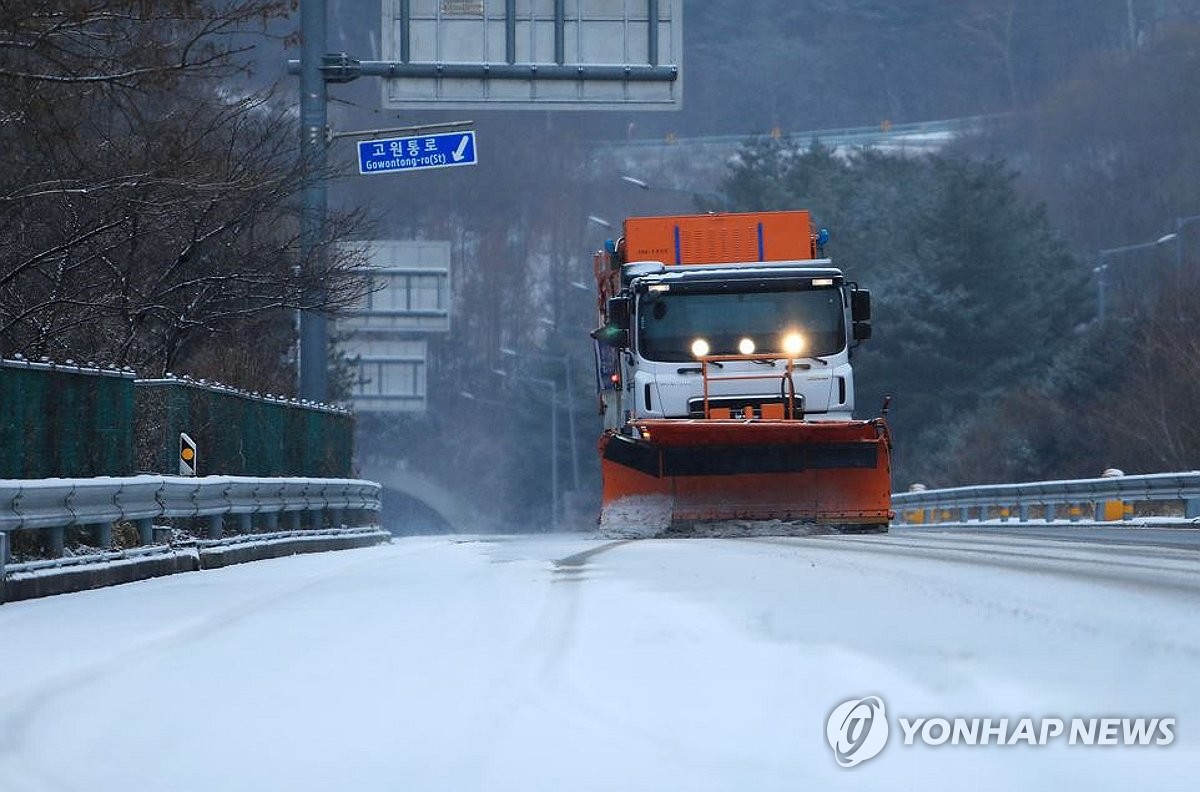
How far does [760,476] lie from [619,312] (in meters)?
2.48

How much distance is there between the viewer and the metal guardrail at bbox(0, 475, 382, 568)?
1363 cm

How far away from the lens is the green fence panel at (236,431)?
18703 millimetres

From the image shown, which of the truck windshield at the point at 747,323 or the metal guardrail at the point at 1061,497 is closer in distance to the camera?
the truck windshield at the point at 747,323

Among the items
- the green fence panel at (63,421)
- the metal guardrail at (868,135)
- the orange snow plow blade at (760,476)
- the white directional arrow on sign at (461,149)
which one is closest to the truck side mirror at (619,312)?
the orange snow plow blade at (760,476)

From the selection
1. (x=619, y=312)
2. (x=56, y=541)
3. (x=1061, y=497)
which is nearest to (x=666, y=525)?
(x=619, y=312)

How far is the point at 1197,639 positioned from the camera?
25.3 feet

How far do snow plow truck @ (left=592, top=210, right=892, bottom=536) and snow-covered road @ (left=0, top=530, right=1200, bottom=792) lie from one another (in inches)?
408

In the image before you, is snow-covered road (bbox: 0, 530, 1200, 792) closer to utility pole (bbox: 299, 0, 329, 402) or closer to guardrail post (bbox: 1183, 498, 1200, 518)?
guardrail post (bbox: 1183, 498, 1200, 518)

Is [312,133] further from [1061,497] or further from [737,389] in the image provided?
[1061,497]

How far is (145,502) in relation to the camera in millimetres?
16203

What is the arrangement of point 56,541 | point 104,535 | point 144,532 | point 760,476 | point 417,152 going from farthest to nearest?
point 417,152 → point 760,476 → point 144,532 → point 104,535 → point 56,541

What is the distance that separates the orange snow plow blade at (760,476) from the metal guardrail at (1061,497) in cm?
490

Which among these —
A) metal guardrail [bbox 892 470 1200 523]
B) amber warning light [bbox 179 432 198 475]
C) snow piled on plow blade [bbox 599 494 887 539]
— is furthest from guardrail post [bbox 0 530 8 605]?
metal guardrail [bbox 892 470 1200 523]

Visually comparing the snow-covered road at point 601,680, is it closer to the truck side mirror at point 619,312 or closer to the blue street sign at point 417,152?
the truck side mirror at point 619,312
